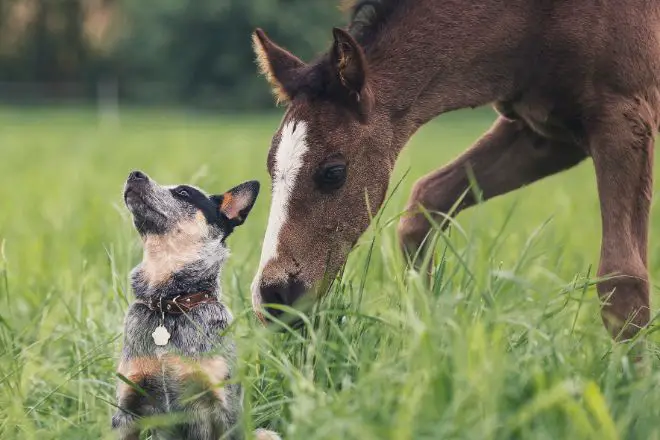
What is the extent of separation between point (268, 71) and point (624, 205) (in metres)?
1.50

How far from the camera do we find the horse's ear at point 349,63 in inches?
141

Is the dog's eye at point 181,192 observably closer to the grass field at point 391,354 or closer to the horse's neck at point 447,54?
the grass field at point 391,354

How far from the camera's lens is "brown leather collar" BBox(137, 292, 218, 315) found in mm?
2963

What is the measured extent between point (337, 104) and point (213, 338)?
1179 millimetres

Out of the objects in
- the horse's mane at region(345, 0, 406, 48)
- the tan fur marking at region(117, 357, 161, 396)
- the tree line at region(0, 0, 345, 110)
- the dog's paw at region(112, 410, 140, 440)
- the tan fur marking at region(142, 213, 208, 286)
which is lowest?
the tree line at region(0, 0, 345, 110)

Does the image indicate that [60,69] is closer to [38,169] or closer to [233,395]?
[38,169]

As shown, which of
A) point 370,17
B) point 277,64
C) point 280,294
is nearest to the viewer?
point 280,294

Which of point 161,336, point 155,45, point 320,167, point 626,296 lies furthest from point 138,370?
point 155,45

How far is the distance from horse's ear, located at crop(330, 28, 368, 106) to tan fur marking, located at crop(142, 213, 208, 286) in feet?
3.07

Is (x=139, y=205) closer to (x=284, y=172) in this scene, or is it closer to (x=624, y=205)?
(x=284, y=172)

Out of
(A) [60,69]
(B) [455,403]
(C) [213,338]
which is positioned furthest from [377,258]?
(A) [60,69]

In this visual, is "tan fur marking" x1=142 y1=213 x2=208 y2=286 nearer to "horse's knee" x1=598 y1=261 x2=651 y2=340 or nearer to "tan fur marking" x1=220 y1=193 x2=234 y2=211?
"tan fur marking" x1=220 y1=193 x2=234 y2=211

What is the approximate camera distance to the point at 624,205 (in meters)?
3.74

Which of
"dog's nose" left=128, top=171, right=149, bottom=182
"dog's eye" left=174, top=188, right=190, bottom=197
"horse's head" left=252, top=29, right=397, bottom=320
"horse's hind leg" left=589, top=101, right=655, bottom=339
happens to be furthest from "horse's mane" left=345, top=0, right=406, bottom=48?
"dog's nose" left=128, top=171, right=149, bottom=182
